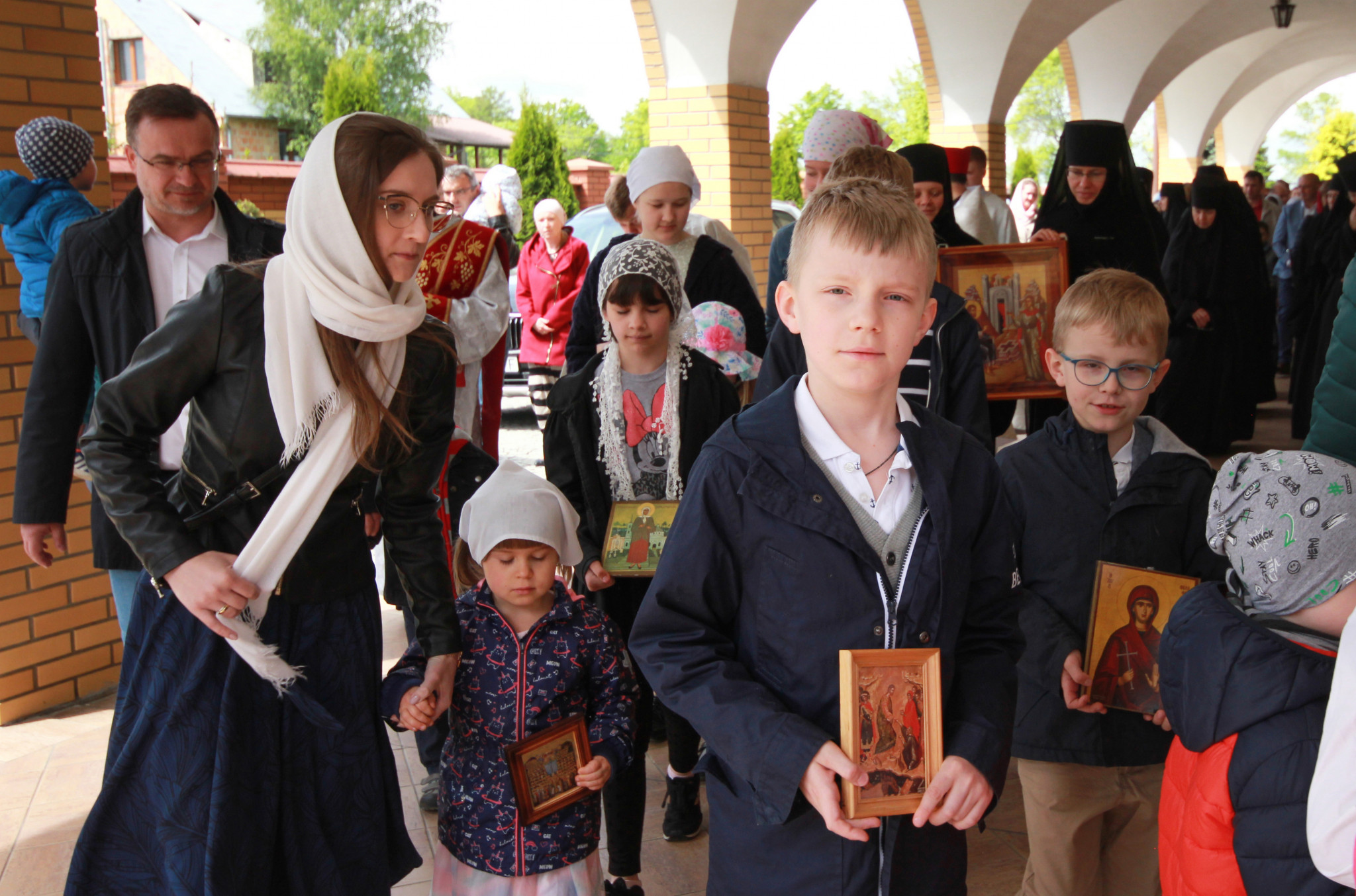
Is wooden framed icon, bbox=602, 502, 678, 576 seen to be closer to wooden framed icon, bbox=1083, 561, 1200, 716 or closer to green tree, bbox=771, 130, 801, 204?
wooden framed icon, bbox=1083, 561, 1200, 716

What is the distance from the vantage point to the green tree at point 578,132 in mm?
92188

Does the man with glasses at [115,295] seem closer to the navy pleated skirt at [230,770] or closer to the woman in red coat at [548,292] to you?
the navy pleated skirt at [230,770]

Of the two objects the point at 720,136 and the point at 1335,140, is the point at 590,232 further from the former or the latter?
the point at 1335,140

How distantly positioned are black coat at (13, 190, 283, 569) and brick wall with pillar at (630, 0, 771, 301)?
20.4 ft

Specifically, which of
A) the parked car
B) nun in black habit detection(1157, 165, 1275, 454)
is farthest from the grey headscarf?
nun in black habit detection(1157, 165, 1275, 454)

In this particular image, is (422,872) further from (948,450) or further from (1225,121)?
(1225,121)

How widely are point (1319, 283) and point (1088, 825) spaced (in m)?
8.08

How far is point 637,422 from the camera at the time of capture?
3113 millimetres

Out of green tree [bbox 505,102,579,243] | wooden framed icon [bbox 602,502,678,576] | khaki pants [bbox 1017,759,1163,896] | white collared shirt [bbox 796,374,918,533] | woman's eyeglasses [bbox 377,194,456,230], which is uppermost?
green tree [bbox 505,102,579,243]

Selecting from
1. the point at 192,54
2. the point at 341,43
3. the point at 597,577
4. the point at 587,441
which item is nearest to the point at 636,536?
the point at 597,577

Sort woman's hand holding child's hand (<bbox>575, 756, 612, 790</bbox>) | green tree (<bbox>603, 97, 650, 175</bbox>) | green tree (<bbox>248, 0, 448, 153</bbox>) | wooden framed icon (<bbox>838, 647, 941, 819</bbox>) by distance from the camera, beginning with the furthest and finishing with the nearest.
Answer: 1. green tree (<bbox>603, 97, 650, 175</bbox>)
2. green tree (<bbox>248, 0, 448, 153</bbox>)
3. woman's hand holding child's hand (<bbox>575, 756, 612, 790</bbox>)
4. wooden framed icon (<bbox>838, 647, 941, 819</bbox>)

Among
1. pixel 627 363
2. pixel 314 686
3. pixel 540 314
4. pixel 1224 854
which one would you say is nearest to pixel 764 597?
pixel 1224 854

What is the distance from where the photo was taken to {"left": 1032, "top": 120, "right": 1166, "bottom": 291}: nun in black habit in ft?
15.2

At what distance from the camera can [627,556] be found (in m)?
2.76
